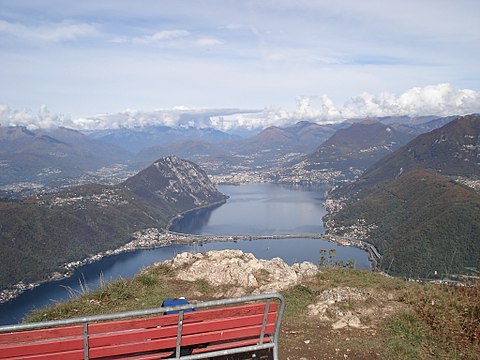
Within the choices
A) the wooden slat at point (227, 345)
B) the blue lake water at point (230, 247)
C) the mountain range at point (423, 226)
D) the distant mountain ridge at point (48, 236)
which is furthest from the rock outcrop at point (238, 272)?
the distant mountain ridge at point (48, 236)

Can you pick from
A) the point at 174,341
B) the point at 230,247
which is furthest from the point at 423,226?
the point at 174,341

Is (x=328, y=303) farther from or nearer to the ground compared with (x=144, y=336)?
nearer to the ground

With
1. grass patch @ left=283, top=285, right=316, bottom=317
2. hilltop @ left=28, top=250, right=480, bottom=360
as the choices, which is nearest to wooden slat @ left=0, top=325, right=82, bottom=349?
hilltop @ left=28, top=250, right=480, bottom=360

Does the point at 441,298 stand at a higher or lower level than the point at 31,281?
higher

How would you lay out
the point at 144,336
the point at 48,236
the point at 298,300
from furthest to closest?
the point at 48,236, the point at 298,300, the point at 144,336

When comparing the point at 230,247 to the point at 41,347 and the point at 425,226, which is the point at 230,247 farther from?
the point at 41,347

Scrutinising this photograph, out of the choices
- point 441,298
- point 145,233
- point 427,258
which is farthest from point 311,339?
point 145,233

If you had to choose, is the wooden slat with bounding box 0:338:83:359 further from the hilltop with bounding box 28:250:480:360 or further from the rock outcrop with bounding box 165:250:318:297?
the rock outcrop with bounding box 165:250:318:297

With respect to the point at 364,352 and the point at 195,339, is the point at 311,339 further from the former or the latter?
the point at 195,339
